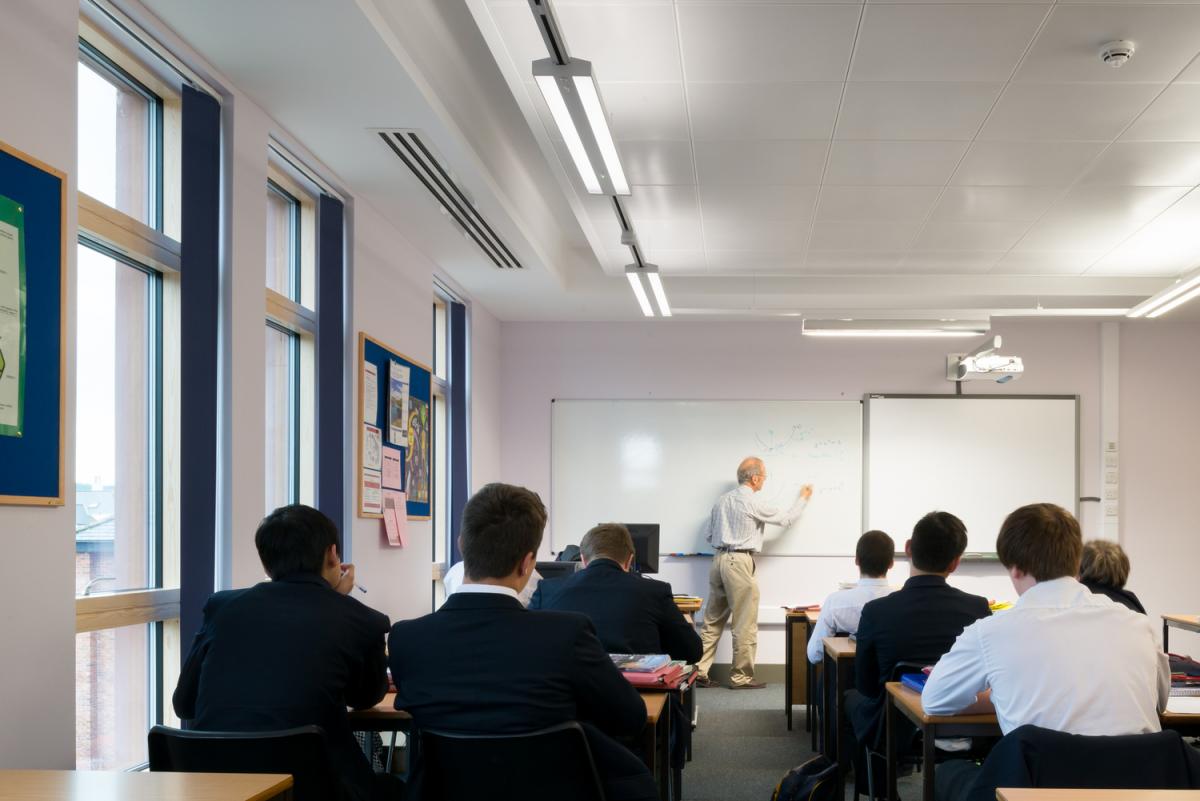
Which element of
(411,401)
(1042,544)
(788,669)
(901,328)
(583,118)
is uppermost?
(583,118)

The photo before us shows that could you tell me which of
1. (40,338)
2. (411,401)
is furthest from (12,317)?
(411,401)

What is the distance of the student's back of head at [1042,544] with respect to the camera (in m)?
2.85

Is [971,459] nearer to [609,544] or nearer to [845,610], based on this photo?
[845,610]

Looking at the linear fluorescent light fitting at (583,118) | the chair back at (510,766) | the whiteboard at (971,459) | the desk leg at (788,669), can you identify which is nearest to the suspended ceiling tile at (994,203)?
the linear fluorescent light fitting at (583,118)

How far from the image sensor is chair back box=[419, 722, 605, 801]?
7.44ft

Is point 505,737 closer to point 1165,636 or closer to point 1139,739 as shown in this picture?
point 1139,739

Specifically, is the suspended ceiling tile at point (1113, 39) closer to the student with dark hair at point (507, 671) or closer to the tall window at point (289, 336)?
the student with dark hair at point (507, 671)

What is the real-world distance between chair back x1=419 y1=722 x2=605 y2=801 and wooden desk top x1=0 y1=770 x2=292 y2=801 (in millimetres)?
333

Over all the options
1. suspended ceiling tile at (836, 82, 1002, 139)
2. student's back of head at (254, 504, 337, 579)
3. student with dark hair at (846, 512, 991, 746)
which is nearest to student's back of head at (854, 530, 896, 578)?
student with dark hair at (846, 512, 991, 746)

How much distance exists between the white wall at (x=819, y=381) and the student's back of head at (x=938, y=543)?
4642 millimetres

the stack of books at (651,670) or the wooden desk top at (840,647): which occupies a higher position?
the stack of books at (651,670)

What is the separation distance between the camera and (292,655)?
263 centimetres

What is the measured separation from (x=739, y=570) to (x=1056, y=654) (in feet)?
18.2

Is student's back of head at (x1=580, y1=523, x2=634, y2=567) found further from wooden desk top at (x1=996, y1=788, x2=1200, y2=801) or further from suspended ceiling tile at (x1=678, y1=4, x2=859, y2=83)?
wooden desk top at (x1=996, y1=788, x2=1200, y2=801)
